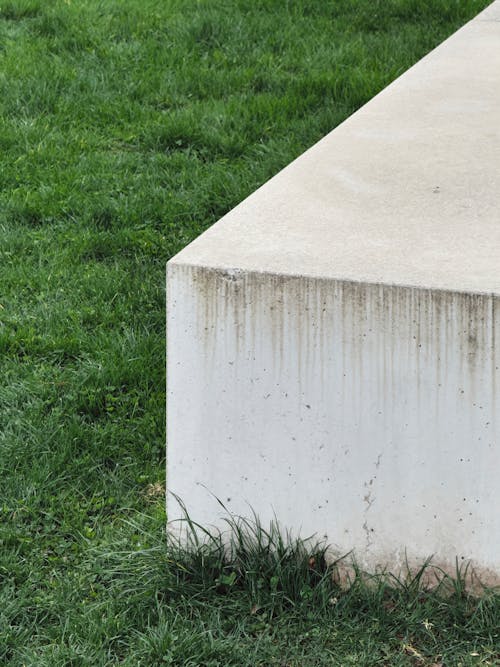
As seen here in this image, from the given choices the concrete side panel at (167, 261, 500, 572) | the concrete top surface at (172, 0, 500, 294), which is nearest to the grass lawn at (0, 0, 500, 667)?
the concrete side panel at (167, 261, 500, 572)

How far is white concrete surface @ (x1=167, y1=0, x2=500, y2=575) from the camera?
2328mm

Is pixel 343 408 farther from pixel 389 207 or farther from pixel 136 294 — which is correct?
pixel 136 294

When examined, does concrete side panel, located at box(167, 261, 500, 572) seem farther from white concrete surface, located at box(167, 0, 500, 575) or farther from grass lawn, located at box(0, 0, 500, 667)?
grass lawn, located at box(0, 0, 500, 667)

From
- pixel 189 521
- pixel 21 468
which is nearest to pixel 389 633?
pixel 189 521

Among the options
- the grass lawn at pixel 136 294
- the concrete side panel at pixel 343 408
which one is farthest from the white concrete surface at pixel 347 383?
the grass lawn at pixel 136 294

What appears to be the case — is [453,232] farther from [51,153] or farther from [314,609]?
[51,153]

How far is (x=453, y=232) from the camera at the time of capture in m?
2.68

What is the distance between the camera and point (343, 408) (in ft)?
7.93

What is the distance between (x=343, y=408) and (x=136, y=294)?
199 centimetres

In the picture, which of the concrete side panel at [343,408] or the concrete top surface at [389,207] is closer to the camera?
the concrete side panel at [343,408]

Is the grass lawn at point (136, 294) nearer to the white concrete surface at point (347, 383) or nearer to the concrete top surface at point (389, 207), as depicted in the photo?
the white concrete surface at point (347, 383)

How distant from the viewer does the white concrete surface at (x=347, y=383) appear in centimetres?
233

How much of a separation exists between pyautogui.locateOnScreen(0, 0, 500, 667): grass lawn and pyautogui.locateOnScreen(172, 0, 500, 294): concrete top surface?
0.75 m

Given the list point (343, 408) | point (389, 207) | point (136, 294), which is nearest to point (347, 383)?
point (343, 408)
